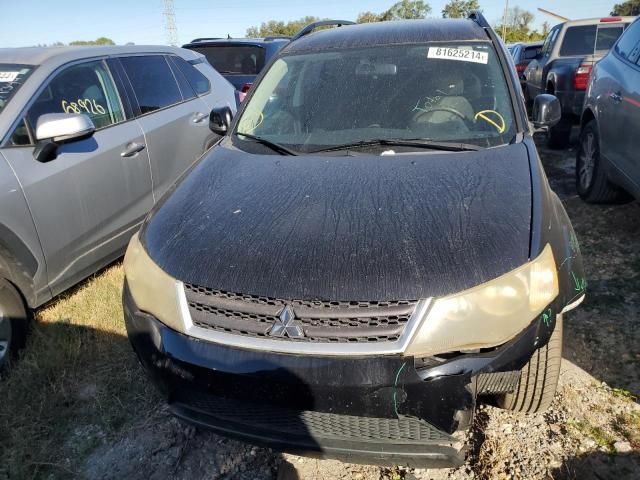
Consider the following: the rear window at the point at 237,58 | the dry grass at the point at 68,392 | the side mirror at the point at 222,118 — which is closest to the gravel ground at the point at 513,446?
the dry grass at the point at 68,392

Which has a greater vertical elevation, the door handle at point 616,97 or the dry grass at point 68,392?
the door handle at point 616,97

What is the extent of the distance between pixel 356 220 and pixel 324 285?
0.37 meters

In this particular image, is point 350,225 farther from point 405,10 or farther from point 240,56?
point 405,10

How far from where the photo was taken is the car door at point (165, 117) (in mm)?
4062

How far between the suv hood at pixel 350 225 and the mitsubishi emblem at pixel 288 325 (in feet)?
0.18

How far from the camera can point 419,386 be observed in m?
1.67

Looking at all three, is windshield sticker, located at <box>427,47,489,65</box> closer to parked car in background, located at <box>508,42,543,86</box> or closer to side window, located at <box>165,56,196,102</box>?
side window, located at <box>165,56,196,102</box>

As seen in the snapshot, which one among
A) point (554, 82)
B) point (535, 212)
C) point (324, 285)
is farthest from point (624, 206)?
point (324, 285)

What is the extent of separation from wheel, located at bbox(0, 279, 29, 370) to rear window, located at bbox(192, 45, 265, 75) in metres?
5.04

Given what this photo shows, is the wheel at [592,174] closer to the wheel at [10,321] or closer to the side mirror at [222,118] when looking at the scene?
the side mirror at [222,118]

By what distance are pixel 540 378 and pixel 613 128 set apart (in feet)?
9.18

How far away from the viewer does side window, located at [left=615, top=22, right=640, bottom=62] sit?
159 inches

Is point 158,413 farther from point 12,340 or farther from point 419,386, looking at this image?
point 419,386

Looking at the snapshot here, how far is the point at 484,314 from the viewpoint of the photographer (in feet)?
5.48
